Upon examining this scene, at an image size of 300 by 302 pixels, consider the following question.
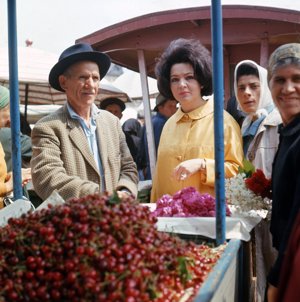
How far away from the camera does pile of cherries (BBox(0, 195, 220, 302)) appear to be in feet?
4.22

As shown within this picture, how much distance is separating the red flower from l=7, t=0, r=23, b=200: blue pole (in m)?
1.15

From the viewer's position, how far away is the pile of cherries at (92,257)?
129cm

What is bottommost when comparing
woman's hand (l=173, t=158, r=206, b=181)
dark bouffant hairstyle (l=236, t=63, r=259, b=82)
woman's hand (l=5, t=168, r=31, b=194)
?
woman's hand (l=5, t=168, r=31, b=194)

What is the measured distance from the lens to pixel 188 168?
277 cm

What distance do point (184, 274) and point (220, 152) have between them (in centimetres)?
72

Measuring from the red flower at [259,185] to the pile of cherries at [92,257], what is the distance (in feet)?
3.26

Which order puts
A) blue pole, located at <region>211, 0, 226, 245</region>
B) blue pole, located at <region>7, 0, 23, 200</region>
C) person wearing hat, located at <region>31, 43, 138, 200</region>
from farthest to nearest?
person wearing hat, located at <region>31, 43, 138, 200</region> < blue pole, located at <region>7, 0, 23, 200</region> < blue pole, located at <region>211, 0, 226, 245</region>

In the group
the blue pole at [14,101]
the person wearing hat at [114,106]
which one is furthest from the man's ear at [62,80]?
the person wearing hat at [114,106]

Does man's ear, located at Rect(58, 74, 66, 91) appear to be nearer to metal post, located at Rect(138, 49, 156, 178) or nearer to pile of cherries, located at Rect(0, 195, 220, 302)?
pile of cherries, located at Rect(0, 195, 220, 302)

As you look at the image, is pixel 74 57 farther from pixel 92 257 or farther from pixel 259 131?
pixel 92 257

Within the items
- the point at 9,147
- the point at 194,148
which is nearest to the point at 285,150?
the point at 194,148

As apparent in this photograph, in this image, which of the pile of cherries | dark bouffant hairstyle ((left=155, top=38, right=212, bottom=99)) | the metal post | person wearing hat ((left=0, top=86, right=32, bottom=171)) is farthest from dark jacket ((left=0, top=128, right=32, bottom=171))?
the pile of cherries

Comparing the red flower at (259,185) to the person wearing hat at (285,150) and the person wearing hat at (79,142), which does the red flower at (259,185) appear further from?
the person wearing hat at (79,142)

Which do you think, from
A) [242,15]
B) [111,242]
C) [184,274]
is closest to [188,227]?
[184,274]
